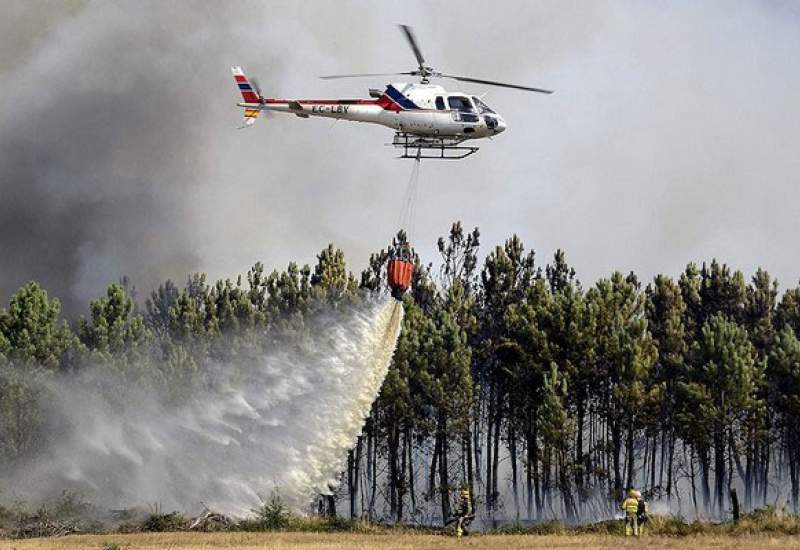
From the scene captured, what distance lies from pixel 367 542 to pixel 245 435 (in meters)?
16.5

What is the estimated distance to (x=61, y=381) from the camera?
76875mm

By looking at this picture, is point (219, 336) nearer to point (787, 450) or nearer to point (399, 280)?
point (399, 280)

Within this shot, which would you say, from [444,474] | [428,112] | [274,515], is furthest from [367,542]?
[444,474]

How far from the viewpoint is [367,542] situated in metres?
43.8

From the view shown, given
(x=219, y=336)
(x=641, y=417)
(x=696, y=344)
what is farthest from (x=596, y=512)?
(x=219, y=336)

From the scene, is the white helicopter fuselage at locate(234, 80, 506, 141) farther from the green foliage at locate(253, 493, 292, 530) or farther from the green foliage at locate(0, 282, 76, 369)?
the green foliage at locate(0, 282, 76, 369)

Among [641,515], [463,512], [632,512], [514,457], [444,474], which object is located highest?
[514,457]

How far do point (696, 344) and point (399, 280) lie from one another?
110 ft

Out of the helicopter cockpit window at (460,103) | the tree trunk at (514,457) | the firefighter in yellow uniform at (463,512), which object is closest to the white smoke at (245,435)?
the firefighter in yellow uniform at (463,512)

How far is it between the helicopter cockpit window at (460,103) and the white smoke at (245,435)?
1062cm

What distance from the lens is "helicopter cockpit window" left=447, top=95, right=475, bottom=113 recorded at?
59719mm

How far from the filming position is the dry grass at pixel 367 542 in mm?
38719

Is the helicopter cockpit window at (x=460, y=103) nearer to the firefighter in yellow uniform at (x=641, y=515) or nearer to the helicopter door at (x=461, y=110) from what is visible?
the helicopter door at (x=461, y=110)

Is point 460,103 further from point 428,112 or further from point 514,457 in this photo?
point 514,457
